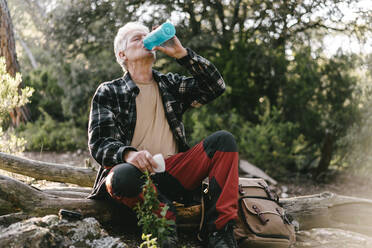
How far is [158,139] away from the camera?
99.7 inches

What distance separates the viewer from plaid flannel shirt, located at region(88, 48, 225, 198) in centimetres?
226

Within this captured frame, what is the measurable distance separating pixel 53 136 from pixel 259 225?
226 inches

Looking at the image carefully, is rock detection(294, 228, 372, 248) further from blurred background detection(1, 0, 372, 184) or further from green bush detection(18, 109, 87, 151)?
green bush detection(18, 109, 87, 151)

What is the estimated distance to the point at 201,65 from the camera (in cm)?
259

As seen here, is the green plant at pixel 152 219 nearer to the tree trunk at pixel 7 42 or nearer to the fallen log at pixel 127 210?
the fallen log at pixel 127 210

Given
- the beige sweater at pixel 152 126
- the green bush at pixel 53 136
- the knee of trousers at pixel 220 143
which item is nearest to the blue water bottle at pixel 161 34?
the beige sweater at pixel 152 126

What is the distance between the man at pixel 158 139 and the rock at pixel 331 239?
100 cm

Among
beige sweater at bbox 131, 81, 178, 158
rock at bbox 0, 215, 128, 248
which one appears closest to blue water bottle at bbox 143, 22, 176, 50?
beige sweater at bbox 131, 81, 178, 158

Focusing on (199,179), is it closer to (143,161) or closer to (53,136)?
(143,161)

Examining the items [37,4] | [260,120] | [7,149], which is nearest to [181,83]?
[7,149]

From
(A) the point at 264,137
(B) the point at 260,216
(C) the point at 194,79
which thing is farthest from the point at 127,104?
(A) the point at 264,137

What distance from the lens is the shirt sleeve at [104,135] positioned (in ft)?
7.20

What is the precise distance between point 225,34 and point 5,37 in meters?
3.82

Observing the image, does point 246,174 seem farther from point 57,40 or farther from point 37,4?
point 37,4
